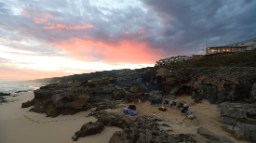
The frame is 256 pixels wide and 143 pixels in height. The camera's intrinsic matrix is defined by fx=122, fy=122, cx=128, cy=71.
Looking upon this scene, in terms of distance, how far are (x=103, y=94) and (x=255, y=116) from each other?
1939cm

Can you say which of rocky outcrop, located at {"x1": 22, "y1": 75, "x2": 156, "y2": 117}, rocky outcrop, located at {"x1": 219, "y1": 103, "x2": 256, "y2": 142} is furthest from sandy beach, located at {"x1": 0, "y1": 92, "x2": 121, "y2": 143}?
rocky outcrop, located at {"x1": 219, "y1": 103, "x2": 256, "y2": 142}

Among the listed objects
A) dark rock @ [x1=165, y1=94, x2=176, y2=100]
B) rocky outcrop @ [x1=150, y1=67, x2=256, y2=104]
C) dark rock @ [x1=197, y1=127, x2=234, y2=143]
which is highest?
rocky outcrop @ [x1=150, y1=67, x2=256, y2=104]

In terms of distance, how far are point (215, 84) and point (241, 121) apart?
10085mm

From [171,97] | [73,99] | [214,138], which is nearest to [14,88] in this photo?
[73,99]

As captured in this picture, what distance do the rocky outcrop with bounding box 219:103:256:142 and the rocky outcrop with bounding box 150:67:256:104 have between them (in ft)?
21.1

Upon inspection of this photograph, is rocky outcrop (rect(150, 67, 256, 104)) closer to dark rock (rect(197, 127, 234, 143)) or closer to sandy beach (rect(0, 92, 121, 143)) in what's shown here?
dark rock (rect(197, 127, 234, 143))

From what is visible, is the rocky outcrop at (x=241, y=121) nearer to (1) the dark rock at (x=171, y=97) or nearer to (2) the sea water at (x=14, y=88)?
(1) the dark rock at (x=171, y=97)

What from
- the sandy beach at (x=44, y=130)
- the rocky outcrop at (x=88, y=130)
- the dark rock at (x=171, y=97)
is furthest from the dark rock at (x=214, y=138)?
the dark rock at (x=171, y=97)

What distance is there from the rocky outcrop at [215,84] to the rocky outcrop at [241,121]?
6425 millimetres

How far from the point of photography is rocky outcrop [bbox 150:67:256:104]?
15455 mm

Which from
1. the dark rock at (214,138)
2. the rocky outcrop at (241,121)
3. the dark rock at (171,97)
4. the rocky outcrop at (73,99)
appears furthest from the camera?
the dark rock at (171,97)

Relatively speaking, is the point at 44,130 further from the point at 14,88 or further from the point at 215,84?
the point at 14,88

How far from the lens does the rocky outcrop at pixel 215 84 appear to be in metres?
15.5

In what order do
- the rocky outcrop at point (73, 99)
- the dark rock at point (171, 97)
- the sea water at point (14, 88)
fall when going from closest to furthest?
the rocky outcrop at point (73, 99) → the dark rock at point (171, 97) → the sea water at point (14, 88)
